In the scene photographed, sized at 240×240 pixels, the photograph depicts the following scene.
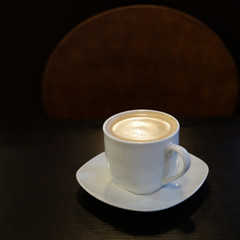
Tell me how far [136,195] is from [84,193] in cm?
8

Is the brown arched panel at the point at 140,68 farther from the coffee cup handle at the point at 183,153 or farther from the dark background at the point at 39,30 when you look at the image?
the coffee cup handle at the point at 183,153

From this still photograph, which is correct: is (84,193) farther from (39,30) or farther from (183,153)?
(39,30)

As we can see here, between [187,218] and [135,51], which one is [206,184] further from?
[135,51]

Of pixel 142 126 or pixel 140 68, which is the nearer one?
pixel 142 126

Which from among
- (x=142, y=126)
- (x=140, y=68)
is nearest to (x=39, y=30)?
(x=140, y=68)

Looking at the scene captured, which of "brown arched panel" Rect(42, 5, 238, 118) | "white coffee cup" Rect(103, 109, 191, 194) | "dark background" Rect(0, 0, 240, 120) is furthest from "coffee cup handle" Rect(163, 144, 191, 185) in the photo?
"dark background" Rect(0, 0, 240, 120)

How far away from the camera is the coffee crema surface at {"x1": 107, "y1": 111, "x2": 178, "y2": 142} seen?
1.59ft

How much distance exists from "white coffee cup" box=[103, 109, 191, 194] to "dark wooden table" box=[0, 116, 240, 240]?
4 cm

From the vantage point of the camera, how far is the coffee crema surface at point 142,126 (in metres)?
0.49

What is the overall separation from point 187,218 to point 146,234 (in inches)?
2.5

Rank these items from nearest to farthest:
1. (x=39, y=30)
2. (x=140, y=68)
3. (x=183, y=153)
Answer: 1. (x=183, y=153)
2. (x=140, y=68)
3. (x=39, y=30)

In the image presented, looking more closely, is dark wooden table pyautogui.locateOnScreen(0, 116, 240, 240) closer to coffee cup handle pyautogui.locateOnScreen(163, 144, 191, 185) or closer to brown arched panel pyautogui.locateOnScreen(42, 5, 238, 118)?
coffee cup handle pyautogui.locateOnScreen(163, 144, 191, 185)

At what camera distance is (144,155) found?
0.45 m

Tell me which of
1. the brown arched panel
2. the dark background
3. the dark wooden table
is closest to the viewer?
the dark wooden table
